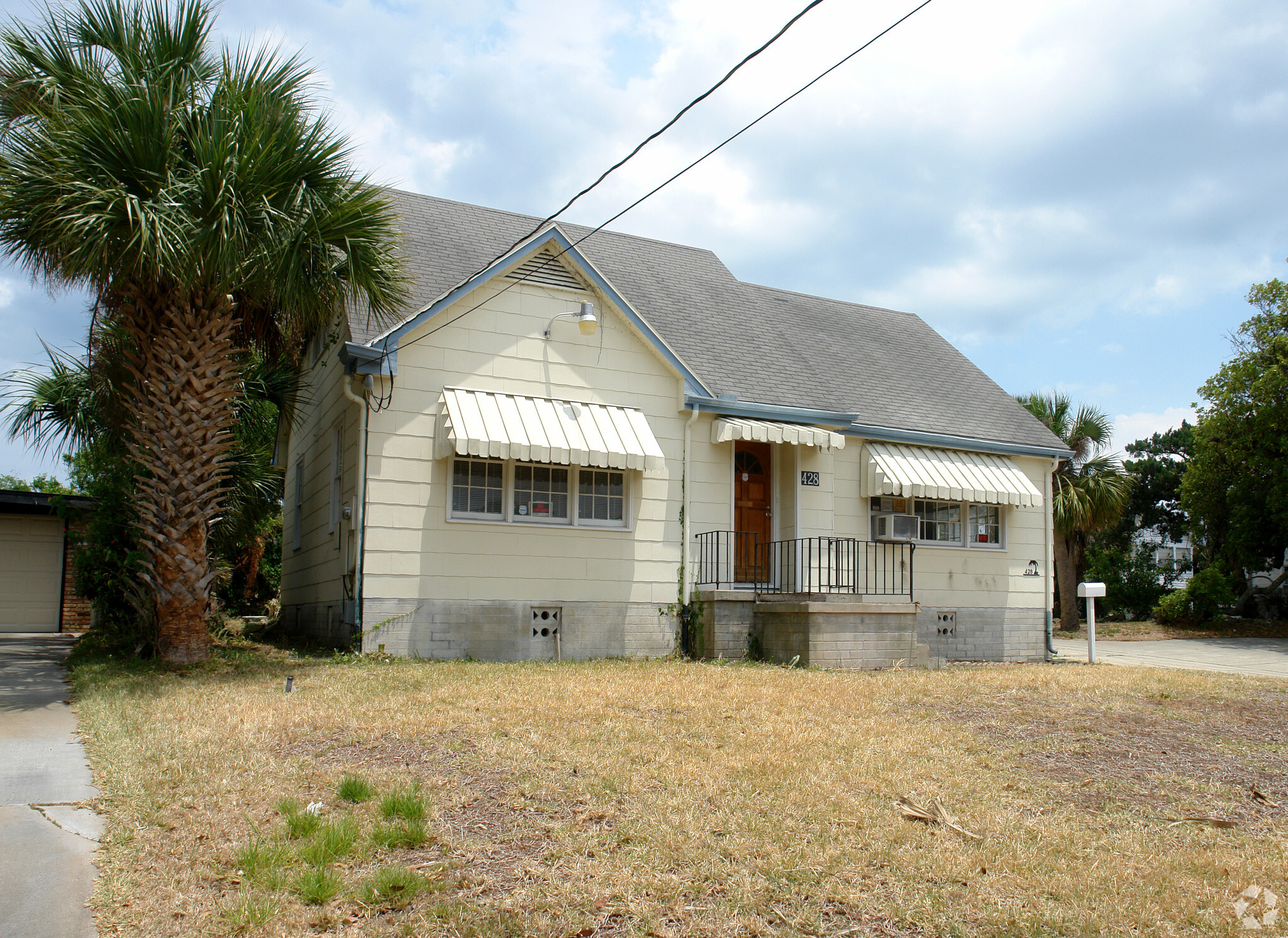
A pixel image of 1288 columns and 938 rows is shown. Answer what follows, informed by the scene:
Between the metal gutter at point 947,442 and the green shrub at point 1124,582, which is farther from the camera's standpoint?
the green shrub at point 1124,582

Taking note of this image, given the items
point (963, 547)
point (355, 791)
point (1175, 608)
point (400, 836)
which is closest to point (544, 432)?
point (355, 791)

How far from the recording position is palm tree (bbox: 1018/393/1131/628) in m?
23.5

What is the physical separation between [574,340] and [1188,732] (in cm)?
831

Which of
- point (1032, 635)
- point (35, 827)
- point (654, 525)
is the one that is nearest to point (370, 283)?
point (654, 525)

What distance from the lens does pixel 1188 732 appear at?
7574 millimetres

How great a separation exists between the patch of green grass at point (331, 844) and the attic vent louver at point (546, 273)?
879 centimetres

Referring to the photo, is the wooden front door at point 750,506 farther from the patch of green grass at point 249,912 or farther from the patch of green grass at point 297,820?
the patch of green grass at point 249,912

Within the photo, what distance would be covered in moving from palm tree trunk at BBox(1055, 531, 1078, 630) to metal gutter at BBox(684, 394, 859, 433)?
579 inches

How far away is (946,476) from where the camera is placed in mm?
14883

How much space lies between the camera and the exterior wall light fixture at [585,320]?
484 inches

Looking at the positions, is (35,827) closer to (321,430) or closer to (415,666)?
(415,666)

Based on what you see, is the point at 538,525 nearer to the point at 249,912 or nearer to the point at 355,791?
the point at 355,791

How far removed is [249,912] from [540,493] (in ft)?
28.8

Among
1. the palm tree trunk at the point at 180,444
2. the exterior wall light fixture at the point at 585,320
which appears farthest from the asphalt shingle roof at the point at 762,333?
the palm tree trunk at the point at 180,444
